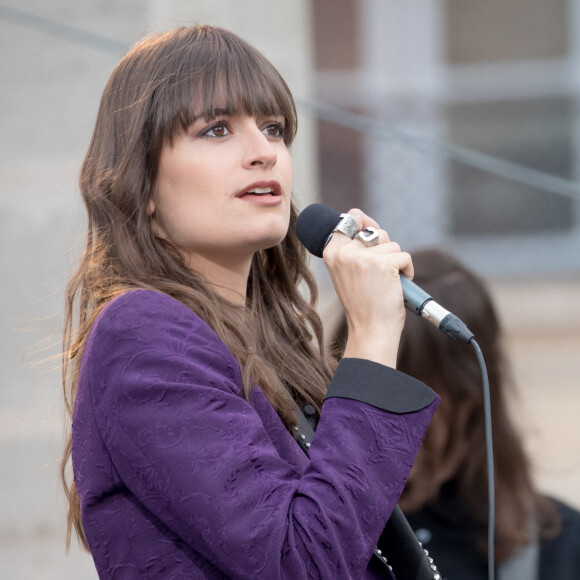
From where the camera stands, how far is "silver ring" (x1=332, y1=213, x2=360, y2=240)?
4.75 feet

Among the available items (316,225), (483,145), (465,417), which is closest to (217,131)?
(316,225)

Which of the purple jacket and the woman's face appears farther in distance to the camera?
the woman's face

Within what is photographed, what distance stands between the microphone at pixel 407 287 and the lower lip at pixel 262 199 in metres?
0.06

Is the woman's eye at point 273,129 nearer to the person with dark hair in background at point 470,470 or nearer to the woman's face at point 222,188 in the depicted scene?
the woman's face at point 222,188

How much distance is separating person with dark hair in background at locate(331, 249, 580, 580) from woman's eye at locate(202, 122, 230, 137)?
2.92 ft

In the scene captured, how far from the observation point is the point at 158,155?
1526 mm

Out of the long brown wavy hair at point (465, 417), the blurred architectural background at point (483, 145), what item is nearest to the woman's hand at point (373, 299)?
the long brown wavy hair at point (465, 417)

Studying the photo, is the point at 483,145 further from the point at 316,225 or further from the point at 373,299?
the point at 373,299

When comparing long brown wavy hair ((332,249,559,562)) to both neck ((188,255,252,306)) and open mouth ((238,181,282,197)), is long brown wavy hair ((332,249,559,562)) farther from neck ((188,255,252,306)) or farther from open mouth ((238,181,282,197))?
open mouth ((238,181,282,197))

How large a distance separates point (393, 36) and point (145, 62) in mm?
5197

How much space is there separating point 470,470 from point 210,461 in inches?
47.1

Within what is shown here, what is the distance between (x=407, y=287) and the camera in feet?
4.66

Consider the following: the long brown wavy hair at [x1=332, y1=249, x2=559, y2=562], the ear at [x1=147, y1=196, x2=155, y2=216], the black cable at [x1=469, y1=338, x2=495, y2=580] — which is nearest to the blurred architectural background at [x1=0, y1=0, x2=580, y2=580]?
the long brown wavy hair at [x1=332, y1=249, x2=559, y2=562]

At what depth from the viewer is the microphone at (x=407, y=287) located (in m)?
1.40
